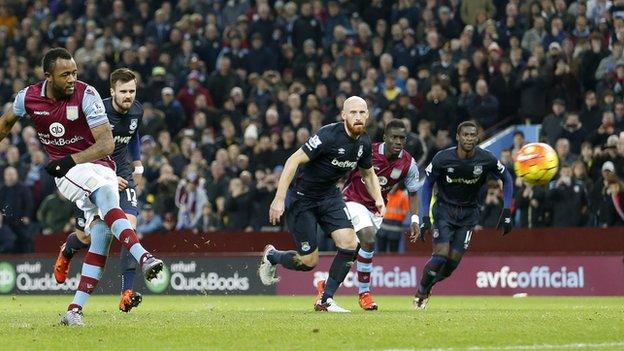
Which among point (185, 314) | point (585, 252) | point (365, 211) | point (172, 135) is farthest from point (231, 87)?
point (185, 314)

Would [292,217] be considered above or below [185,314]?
above

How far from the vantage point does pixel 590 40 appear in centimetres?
2403

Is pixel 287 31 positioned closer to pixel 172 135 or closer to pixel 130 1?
pixel 172 135

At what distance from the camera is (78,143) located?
12.4 metres

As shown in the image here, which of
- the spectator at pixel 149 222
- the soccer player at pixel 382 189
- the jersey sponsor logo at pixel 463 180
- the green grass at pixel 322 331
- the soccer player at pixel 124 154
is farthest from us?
the spectator at pixel 149 222

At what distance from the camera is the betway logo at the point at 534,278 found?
21.8 metres

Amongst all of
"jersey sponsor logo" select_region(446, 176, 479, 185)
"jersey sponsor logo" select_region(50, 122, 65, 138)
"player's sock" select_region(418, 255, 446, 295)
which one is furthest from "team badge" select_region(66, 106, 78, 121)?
"jersey sponsor logo" select_region(446, 176, 479, 185)

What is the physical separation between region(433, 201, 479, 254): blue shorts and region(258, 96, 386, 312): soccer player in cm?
192

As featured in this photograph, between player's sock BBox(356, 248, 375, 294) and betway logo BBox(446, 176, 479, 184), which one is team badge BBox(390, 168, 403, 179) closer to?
betway logo BBox(446, 176, 479, 184)

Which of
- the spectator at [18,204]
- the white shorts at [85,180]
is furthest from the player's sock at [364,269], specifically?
the spectator at [18,204]

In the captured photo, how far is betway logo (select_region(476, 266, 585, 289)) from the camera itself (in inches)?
858

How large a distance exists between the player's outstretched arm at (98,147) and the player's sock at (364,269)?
5123 millimetres

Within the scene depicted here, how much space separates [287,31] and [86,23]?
19.4 ft

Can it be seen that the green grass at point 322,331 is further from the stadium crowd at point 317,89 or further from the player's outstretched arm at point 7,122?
the stadium crowd at point 317,89
